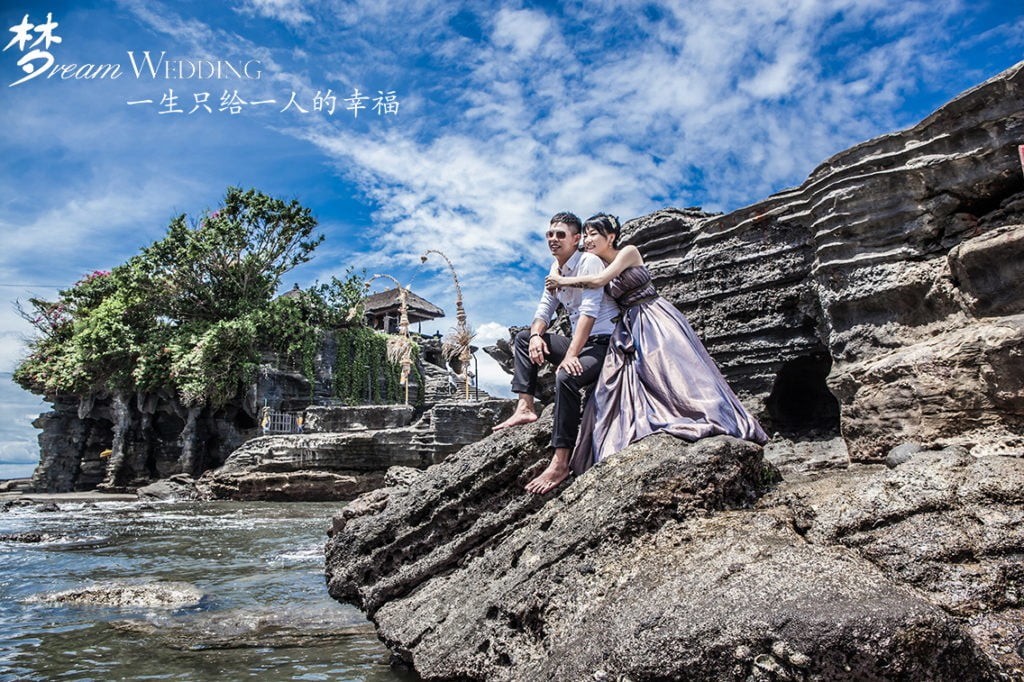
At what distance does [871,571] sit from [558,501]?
1.68 metres

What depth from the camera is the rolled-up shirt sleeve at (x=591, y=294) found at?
4438 mm

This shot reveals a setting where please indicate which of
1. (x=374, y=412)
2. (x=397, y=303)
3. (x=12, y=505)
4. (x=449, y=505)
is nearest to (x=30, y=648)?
(x=449, y=505)

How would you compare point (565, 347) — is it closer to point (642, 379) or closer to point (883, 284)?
point (642, 379)

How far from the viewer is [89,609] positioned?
227 inches

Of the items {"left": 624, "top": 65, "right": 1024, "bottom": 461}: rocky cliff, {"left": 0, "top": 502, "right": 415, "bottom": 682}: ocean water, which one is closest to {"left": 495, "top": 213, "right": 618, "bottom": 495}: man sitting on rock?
{"left": 0, "top": 502, "right": 415, "bottom": 682}: ocean water

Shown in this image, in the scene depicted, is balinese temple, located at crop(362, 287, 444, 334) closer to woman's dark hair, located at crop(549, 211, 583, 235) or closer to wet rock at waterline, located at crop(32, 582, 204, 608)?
wet rock at waterline, located at crop(32, 582, 204, 608)

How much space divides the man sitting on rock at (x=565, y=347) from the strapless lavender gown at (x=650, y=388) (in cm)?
10

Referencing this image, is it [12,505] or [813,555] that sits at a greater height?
[813,555]

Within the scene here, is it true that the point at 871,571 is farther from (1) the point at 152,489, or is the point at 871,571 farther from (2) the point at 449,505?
(1) the point at 152,489

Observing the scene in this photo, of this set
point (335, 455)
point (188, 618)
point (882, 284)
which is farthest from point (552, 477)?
point (335, 455)

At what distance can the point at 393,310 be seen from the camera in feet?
139

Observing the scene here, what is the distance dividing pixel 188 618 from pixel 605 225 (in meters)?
4.55

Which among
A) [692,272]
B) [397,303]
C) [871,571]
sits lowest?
[871,571]

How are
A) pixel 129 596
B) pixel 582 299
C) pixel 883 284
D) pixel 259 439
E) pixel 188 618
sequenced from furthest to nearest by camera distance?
pixel 259 439 < pixel 883 284 < pixel 129 596 < pixel 188 618 < pixel 582 299
